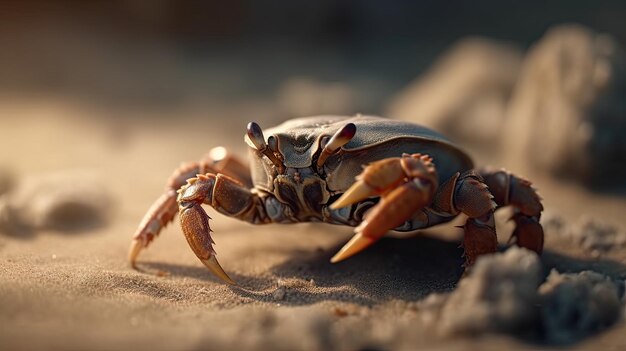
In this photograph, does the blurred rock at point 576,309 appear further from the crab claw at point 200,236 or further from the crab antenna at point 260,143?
the crab claw at point 200,236

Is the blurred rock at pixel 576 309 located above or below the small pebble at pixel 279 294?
above

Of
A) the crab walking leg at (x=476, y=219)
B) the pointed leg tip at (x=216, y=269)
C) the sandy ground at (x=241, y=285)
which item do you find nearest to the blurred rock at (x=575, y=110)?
the sandy ground at (x=241, y=285)

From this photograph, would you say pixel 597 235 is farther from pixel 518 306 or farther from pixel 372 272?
pixel 518 306

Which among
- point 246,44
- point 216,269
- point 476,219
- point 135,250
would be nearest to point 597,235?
point 476,219

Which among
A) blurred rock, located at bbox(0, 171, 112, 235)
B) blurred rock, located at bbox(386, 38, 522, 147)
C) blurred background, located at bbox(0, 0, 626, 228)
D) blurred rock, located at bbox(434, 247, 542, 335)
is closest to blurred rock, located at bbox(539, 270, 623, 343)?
blurred rock, located at bbox(434, 247, 542, 335)

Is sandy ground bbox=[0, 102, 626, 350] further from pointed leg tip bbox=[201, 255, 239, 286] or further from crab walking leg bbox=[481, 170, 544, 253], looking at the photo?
crab walking leg bbox=[481, 170, 544, 253]

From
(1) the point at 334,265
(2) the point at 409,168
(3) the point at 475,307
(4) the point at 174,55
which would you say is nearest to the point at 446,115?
(1) the point at 334,265
